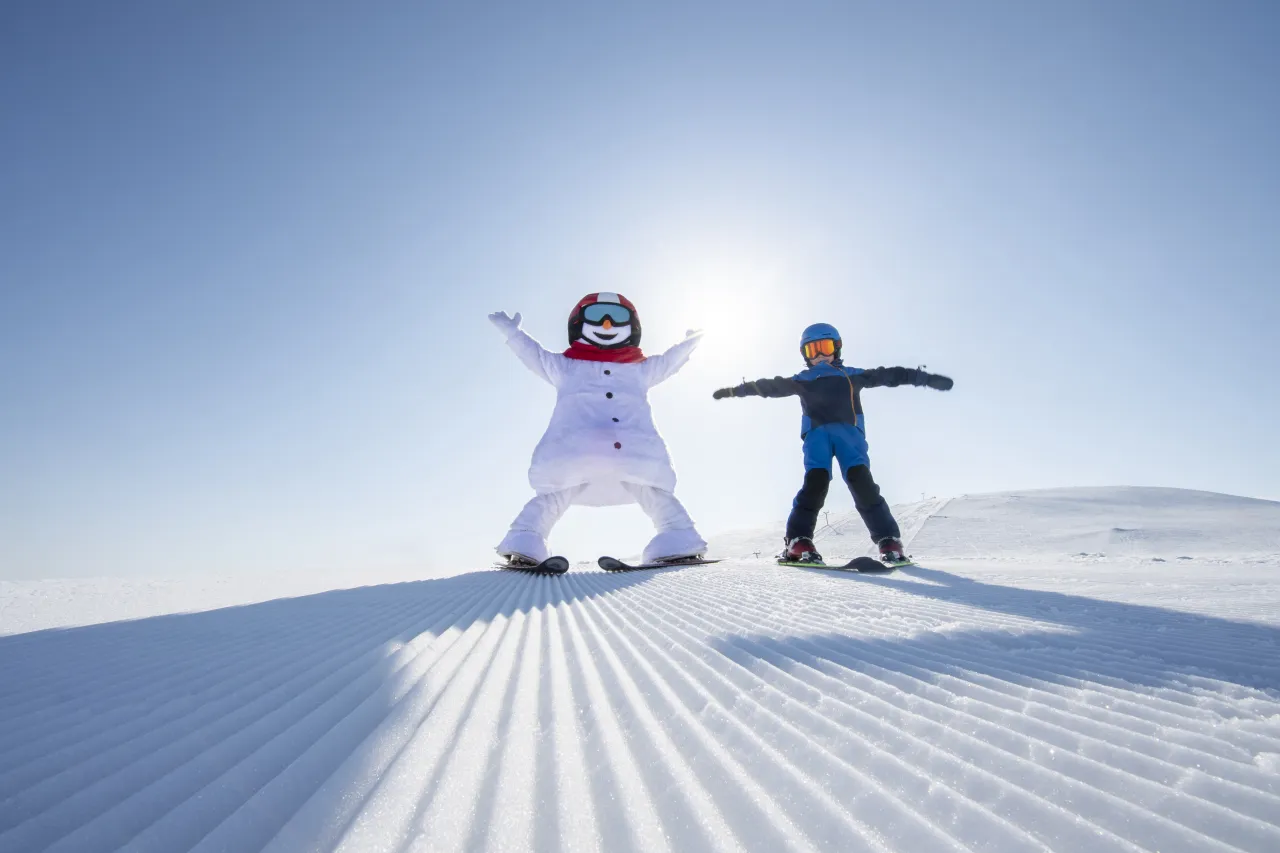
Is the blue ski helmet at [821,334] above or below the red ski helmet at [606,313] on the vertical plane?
below

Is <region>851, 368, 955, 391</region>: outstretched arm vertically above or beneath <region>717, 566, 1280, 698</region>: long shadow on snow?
above

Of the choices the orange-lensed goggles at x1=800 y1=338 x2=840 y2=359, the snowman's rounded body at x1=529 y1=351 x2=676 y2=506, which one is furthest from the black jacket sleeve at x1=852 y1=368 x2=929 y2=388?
the snowman's rounded body at x1=529 y1=351 x2=676 y2=506

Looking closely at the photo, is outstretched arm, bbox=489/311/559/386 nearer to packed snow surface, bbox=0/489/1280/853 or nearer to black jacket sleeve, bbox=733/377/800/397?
black jacket sleeve, bbox=733/377/800/397

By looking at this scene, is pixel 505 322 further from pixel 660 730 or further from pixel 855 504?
pixel 660 730

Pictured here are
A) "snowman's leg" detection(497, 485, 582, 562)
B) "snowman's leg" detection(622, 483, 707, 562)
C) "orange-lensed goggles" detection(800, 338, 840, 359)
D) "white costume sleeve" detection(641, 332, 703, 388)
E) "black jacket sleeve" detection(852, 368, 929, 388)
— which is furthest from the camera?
"white costume sleeve" detection(641, 332, 703, 388)

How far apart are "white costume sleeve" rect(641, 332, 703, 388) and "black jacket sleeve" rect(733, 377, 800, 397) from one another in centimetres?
67

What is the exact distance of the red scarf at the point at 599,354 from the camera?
212 inches

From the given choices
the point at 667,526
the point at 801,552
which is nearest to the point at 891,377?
the point at 801,552

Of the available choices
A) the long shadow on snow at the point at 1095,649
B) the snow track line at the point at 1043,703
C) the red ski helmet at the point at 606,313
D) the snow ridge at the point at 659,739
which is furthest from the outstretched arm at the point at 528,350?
the snow track line at the point at 1043,703

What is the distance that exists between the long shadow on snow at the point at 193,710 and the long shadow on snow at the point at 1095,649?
0.93m

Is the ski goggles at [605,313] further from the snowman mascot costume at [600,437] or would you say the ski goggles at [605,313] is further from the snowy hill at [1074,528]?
the snowy hill at [1074,528]

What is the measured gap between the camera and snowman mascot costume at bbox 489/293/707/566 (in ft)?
16.0

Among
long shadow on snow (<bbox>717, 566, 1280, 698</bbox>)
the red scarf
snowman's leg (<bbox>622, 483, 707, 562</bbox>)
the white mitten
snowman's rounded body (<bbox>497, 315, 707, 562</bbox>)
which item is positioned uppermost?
Answer: the white mitten

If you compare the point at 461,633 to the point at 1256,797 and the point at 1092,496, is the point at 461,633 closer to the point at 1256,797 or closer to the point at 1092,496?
the point at 1256,797
